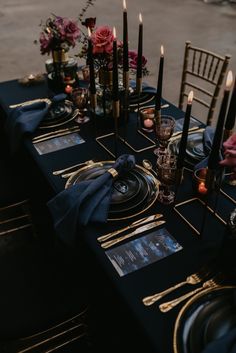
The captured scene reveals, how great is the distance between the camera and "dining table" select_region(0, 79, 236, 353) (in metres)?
1.08

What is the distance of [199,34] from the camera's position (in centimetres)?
586

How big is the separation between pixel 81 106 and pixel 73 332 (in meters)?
1.10

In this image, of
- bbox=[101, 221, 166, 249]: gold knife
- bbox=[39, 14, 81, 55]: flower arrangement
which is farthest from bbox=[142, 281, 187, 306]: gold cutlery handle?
bbox=[39, 14, 81, 55]: flower arrangement

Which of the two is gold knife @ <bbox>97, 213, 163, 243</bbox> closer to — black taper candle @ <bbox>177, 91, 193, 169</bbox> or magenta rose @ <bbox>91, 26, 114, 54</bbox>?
black taper candle @ <bbox>177, 91, 193, 169</bbox>

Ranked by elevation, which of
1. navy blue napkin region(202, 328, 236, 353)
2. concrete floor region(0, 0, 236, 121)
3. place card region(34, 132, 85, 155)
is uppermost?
navy blue napkin region(202, 328, 236, 353)

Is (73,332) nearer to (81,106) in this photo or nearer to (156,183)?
(156,183)

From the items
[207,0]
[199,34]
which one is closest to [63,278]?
[199,34]

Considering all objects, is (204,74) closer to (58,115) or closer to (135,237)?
(58,115)

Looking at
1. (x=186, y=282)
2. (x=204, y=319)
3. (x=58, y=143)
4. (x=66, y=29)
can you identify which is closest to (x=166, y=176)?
(x=186, y=282)

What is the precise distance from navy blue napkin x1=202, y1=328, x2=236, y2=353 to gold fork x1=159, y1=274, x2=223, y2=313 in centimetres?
17

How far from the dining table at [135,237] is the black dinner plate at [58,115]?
5 centimetres

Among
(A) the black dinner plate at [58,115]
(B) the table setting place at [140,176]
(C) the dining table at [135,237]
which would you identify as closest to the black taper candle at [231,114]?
(B) the table setting place at [140,176]

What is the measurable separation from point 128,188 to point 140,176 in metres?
0.09

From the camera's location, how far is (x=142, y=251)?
4.02 feet
